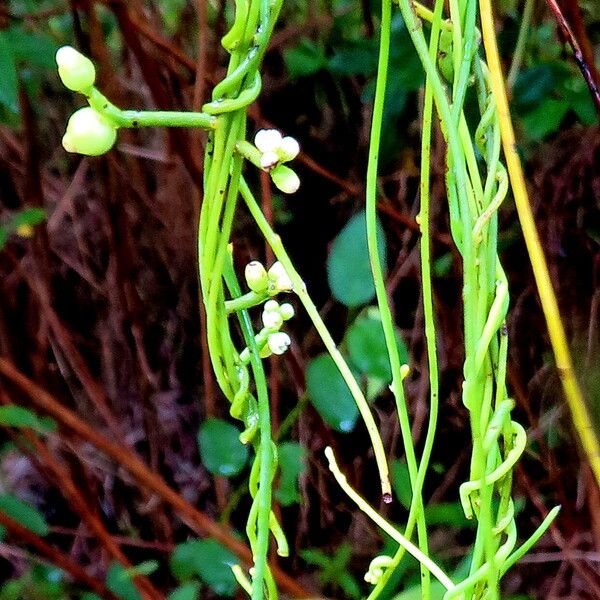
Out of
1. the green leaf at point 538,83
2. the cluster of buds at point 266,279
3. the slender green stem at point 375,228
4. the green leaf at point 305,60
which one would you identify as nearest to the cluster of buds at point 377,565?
the slender green stem at point 375,228

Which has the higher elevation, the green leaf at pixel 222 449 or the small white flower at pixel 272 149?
the small white flower at pixel 272 149

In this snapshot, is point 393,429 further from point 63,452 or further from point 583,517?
point 63,452

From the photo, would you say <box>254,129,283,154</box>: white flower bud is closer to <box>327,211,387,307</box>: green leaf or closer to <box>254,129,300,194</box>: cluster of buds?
<box>254,129,300,194</box>: cluster of buds

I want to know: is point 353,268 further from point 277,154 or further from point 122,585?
point 122,585

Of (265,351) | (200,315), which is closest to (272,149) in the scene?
(265,351)

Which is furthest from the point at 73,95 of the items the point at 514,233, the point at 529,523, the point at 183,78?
the point at 529,523

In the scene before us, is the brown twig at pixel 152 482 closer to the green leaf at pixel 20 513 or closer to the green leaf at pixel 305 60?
the green leaf at pixel 20 513
